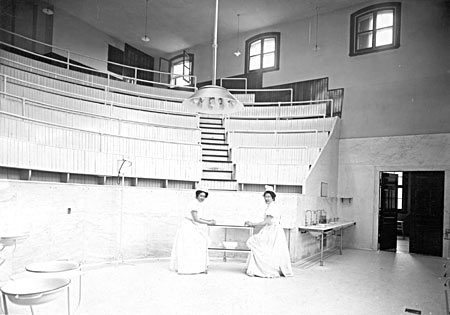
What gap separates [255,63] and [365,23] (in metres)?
3.38

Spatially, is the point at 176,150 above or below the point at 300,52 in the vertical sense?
below

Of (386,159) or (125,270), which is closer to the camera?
(125,270)

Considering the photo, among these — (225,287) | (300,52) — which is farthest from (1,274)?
(300,52)

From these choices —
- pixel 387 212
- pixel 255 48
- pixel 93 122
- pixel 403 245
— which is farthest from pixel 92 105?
pixel 403 245

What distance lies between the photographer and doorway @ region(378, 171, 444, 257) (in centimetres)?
803

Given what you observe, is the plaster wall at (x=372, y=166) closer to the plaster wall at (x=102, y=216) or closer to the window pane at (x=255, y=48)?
the plaster wall at (x=102, y=216)

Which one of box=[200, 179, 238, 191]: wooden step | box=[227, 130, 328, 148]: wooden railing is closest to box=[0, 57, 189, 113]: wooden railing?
box=[227, 130, 328, 148]: wooden railing

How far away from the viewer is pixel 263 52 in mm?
11242

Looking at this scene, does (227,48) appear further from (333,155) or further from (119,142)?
(119,142)

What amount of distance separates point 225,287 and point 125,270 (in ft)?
5.69

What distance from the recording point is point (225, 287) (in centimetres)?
484

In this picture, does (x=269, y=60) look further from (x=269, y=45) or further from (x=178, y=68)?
(x=178, y=68)

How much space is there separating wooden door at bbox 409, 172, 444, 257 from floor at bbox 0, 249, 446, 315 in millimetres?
1678

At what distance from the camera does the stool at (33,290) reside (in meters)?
2.32
